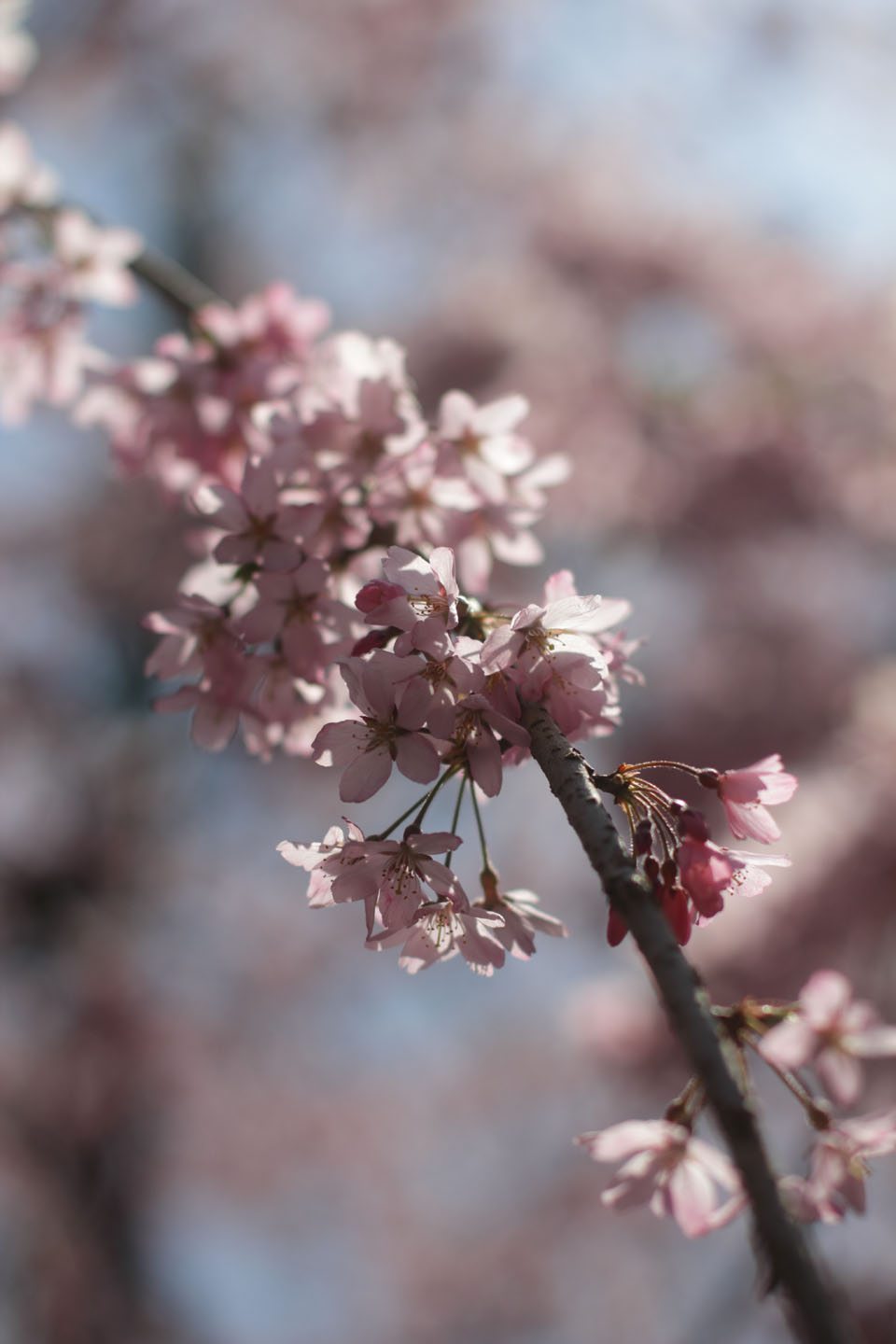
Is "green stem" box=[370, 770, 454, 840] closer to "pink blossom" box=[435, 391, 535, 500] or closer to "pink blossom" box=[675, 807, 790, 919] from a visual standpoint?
"pink blossom" box=[675, 807, 790, 919]

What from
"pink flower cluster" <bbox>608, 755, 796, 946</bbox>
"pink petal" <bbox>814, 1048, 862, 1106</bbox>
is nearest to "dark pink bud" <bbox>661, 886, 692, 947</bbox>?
"pink flower cluster" <bbox>608, 755, 796, 946</bbox>

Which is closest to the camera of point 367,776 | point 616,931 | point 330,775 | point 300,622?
point 616,931

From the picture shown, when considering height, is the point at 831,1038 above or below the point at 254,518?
below

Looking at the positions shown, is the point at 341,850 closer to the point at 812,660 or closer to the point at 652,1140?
the point at 652,1140

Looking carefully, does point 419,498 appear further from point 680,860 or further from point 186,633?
point 680,860

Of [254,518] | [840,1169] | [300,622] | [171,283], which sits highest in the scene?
[171,283]

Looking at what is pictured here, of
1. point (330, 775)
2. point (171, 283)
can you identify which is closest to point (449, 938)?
point (171, 283)
